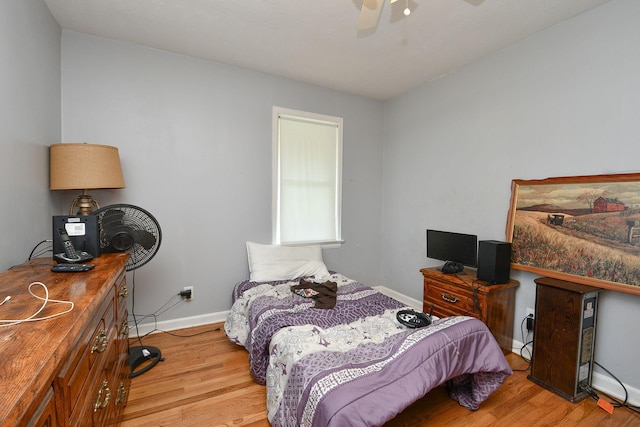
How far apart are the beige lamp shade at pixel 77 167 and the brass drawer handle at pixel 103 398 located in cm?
131

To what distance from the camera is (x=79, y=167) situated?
1.95 m

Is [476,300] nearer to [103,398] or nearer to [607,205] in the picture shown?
[607,205]

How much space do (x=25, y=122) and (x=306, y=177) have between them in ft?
7.65

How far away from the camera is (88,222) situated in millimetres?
1625

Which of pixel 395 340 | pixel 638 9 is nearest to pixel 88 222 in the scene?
pixel 395 340

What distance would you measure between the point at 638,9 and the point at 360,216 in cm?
281

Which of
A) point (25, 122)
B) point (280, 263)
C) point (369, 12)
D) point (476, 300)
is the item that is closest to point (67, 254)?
point (25, 122)

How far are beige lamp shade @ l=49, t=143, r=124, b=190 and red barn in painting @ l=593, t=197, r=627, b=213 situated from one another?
11.1ft

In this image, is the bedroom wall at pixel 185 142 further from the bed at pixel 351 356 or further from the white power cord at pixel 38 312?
the white power cord at pixel 38 312

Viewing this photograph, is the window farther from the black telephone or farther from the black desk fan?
the black telephone

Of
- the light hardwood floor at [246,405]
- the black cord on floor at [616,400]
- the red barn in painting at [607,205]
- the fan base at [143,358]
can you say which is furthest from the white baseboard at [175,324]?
the red barn in painting at [607,205]

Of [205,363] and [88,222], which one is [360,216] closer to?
[205,363]

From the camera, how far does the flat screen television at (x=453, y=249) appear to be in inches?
105

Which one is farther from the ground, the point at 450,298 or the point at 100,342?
the point at 100,342
